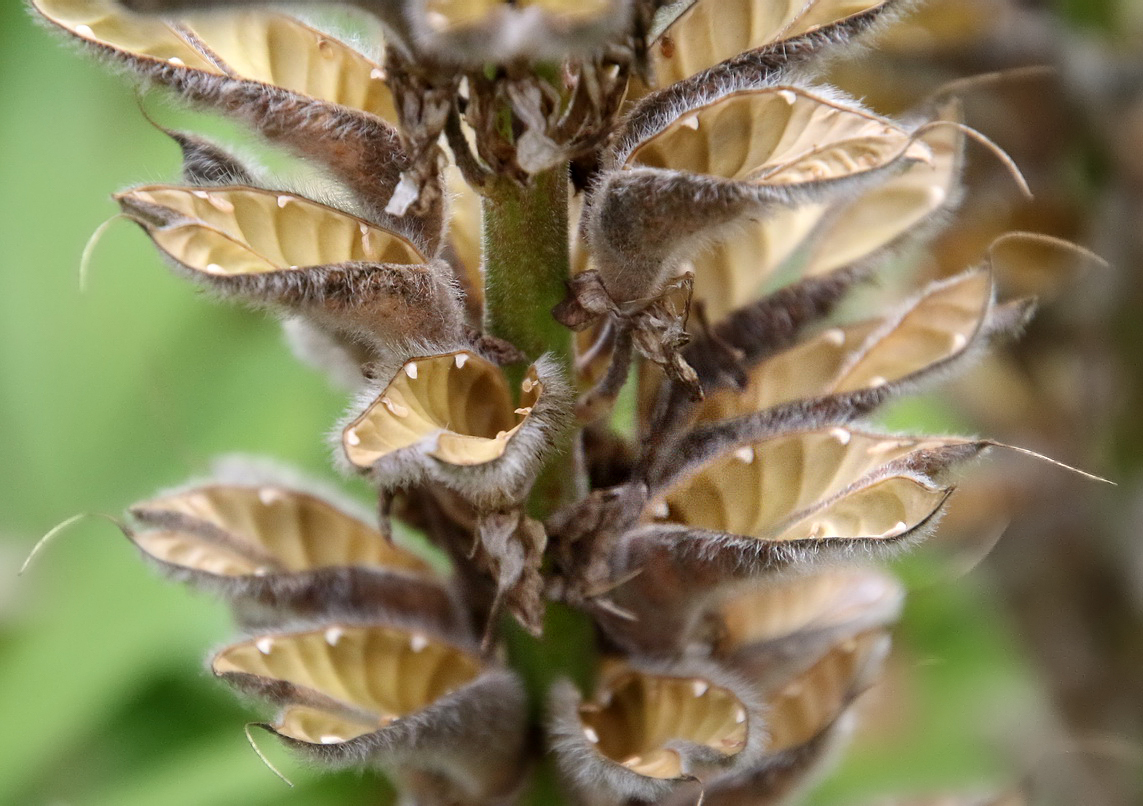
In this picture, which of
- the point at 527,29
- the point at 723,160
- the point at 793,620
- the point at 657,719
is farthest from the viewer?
the point at 793,620

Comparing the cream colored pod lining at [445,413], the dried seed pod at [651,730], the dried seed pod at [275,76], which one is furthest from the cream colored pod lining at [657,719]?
the dried seed pod at [275,76]

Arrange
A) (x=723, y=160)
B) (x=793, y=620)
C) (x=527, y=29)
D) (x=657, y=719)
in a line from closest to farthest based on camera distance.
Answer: (x=527, y=29) < (x=723, y=160) < (x=657, y=719) < (x=793, y=620)

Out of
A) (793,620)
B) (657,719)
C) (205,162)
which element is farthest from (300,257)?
(793,620)

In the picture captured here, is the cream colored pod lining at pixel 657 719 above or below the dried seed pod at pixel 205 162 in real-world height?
below

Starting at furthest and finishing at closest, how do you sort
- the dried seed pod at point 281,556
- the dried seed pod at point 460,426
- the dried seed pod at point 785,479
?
the dried seed pod at point 281,556, the dried seed pod at point 785,479, the dried seed pod at point 460,426

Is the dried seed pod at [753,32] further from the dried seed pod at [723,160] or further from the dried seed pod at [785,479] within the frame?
the dried seed pod at [785,479]

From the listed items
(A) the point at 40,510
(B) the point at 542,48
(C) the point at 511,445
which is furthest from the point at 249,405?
(B) the point at 542,48

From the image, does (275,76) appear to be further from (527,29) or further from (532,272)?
(527,29)

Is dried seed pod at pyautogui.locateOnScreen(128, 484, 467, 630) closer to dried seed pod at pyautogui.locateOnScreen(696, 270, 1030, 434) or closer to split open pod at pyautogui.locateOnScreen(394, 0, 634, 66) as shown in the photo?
dried seed pod at pyautogui.locateOnScreen(696, 270, 1030, 434)
